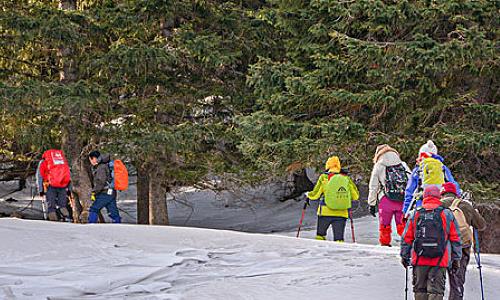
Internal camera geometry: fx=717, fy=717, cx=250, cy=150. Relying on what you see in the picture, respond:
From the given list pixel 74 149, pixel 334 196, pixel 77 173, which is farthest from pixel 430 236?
pixel 77 173

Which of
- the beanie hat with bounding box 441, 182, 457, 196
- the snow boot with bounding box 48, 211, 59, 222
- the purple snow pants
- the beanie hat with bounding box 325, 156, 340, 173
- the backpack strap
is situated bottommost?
the snow boot with bounding box 48, 211, 59, 222

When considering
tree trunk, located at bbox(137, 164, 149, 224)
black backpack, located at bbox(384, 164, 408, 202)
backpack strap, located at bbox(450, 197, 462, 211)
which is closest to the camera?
backpack strap, located at bbox(450, 197, 462, 211)

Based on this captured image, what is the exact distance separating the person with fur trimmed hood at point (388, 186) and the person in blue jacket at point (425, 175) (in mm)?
1774

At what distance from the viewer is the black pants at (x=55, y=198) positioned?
14.2 meters

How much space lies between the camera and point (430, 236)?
6539mm

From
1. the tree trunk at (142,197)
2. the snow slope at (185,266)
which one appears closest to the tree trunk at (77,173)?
the tree trunk at (142,197)

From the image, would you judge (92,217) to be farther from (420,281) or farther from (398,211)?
(420,281)

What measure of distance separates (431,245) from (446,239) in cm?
17

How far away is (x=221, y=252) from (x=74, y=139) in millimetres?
8964

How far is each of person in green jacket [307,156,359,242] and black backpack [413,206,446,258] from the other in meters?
5.22

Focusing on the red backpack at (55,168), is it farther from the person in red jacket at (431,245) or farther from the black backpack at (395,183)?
the person in red jacket at (431,245)

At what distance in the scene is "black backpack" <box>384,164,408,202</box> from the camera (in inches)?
442

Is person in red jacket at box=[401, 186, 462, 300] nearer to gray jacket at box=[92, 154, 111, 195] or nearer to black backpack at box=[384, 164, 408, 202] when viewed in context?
black backpack at box=[384, 164, 408, 202]

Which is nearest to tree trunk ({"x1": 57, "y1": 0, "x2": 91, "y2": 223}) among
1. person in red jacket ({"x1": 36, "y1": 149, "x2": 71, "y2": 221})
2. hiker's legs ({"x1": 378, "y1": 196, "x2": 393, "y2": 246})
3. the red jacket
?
person in red jacket ({"x1": 36, "y1": 149, "x2": 71, "y2": 221})
